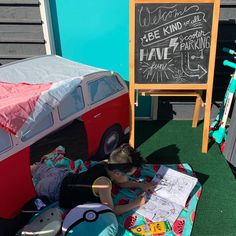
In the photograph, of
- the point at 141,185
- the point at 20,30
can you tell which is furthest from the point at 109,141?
the point at 20,30

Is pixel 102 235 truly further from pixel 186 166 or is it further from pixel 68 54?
pixel 68 54

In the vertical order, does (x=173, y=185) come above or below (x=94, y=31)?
below

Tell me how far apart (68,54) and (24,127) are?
2.41 metres

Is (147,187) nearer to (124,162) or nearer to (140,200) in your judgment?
(140,200)

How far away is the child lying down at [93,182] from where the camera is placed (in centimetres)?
306

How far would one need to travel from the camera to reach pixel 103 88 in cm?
393

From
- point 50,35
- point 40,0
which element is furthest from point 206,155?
point 40,0

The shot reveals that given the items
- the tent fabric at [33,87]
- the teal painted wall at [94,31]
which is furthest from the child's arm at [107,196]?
the teal painted wall at [94,31]

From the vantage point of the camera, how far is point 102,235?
276 cm

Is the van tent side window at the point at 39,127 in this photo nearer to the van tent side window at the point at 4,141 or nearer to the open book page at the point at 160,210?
the van tent side window at the point at 4,141

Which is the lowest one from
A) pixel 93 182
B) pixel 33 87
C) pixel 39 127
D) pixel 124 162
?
pixel 93 182

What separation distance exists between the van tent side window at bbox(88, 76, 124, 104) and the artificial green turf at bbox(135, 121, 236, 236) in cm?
99

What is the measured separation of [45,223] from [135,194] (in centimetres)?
114

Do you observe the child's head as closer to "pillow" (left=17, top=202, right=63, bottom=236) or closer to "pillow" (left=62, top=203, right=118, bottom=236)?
"pillow" (left=62, top=203, right=118, bottom=236)
